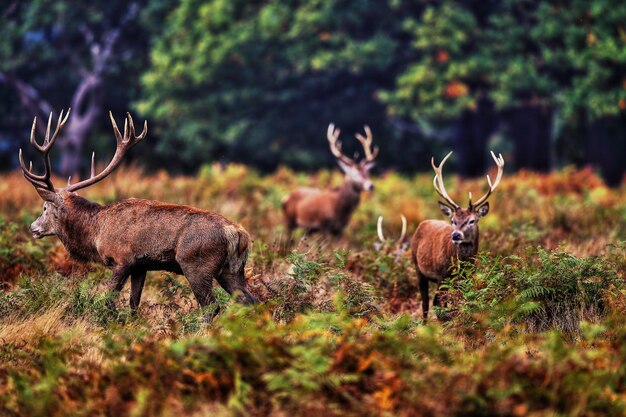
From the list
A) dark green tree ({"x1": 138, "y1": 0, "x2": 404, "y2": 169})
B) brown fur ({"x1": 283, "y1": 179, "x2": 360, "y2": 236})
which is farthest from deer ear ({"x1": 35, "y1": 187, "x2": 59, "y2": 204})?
dark green tree ({"x1": 138, "y1": 0, "x2": 404, "y2": 169})

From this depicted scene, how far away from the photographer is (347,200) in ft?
50.1

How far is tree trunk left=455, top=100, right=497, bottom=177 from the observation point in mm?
27906

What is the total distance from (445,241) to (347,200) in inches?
211

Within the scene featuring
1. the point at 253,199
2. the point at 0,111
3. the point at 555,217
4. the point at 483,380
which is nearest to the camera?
the point at 483,380

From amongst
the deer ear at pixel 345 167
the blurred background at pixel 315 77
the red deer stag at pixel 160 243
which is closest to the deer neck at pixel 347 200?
the deer ear at pixel 345 167

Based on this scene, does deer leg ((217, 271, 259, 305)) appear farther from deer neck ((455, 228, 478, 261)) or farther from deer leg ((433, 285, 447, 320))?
deer neck ((455, 228, 478, 261))

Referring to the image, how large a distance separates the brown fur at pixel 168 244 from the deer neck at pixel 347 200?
6.40m

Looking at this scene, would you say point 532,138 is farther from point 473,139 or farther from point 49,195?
point 49,195

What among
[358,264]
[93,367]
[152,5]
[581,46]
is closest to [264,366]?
[93,367]

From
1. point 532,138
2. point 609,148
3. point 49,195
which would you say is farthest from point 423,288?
point 532,138

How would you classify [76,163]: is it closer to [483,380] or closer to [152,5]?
[152,5]

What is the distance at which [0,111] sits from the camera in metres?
31.6

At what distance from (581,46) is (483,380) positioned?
19.0m

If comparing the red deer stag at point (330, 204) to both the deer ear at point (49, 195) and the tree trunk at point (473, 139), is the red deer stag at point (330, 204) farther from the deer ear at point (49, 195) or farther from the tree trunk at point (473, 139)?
the tree trunk at point (473, 139)
